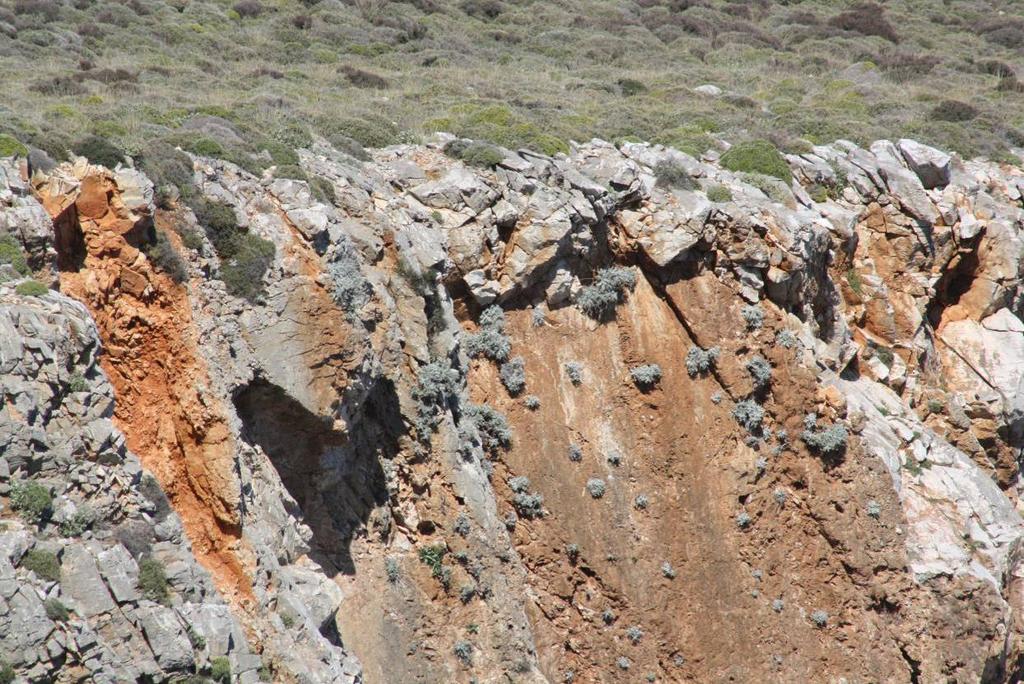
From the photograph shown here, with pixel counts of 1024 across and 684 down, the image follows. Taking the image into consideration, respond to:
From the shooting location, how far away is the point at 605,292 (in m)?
26.8

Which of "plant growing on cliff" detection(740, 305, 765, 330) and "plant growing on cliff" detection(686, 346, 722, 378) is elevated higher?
"plant growing on cliff" detection(740, 305, 765, 330)

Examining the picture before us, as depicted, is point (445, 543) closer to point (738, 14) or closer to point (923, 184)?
A: point (923, 184)

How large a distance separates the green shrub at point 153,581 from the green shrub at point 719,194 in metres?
18.7

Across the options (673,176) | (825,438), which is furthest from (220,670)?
(673,176)

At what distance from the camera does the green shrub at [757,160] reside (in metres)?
30.8

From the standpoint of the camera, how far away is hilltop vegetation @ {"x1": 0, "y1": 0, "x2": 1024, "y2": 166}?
96.8 ft

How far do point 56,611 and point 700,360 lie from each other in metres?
18.2

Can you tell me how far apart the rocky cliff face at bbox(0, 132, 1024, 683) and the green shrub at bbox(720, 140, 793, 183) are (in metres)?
0.69

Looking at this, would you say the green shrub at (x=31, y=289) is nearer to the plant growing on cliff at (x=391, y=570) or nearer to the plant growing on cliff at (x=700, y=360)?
the plant growing on cliff at (x=391, y=570)

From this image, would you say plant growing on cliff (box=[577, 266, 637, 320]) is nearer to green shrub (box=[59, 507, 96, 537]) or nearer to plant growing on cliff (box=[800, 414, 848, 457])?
plant growing on cliff (box=[800, 414, 848, 457])

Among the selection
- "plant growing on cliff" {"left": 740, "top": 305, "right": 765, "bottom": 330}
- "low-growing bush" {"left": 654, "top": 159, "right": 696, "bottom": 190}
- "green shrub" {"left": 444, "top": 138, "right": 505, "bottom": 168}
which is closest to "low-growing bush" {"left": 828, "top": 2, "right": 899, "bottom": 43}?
"low-growing bush" {"left": 654, "top": 159, "right": 696, "bottom": 190}

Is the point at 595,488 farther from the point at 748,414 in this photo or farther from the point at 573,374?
the point at 748,414

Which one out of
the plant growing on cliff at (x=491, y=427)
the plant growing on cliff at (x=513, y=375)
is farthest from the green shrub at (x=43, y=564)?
the plant growing on cliff at (x=513, y=375)

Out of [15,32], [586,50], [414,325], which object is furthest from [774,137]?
[15,32]
